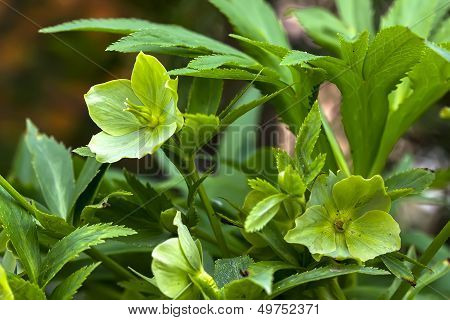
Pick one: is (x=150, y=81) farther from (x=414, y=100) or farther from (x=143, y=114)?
(x=414, y=100)

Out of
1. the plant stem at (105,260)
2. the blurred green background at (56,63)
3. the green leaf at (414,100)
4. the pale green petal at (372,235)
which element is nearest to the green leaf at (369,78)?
the green leaf at (414,100)

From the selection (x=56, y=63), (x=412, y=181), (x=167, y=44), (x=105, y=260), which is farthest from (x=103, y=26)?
(x=56, y=63)

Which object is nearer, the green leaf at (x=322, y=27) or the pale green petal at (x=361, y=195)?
the pale green petal at (x=361, y=195)

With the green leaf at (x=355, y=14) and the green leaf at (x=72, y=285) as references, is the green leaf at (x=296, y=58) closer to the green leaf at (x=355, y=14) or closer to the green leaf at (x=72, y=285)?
the green leaf at (x=72, y=285)

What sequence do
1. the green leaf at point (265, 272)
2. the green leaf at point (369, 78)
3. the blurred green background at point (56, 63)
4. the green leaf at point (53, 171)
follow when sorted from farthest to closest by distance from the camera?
the blurred green background at point (56, 63) < the green leaf at point (53, 171) < the green leaf at point (369, 78) < the green leaf at point (265, 272)
